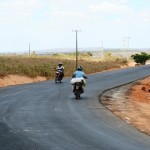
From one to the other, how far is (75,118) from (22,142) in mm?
5299

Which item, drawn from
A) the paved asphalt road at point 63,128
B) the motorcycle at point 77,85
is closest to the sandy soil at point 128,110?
the paved asphalt road at point 63,128

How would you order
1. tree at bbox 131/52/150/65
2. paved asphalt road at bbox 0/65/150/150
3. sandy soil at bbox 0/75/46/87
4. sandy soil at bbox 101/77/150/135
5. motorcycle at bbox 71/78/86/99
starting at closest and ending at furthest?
paved asphalt road at bbox 0/65/150/150
sandy soil at bbox 101/77/150/135
motorcycle at bbox 71/78/86/99
sandy soil at bbox 0/75/46/87
tree at bbox 131/52/150/65

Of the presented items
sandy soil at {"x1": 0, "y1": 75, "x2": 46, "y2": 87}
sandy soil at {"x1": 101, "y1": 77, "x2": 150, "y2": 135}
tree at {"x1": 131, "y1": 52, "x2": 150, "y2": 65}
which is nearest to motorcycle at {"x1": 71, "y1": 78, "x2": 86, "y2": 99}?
sandy soil at {"x1": 101, "y1": 77, "x2": 150, "y2": 135}

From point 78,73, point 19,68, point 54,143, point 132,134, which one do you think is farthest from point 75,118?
point 19,68

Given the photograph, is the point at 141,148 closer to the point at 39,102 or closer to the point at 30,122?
the point at 30,122

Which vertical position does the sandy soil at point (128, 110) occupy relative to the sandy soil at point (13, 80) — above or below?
above

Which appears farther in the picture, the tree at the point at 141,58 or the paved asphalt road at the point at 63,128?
the tree at the point at 141,58

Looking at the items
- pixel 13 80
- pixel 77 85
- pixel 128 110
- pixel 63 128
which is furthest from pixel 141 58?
pixel 63 128

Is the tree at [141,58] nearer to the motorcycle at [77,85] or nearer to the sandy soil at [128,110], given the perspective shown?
the sandy soil at [128,110]

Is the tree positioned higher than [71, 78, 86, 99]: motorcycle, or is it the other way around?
[71, 78, 86, 99]: motorcycle

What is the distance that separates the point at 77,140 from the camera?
12.9 meters

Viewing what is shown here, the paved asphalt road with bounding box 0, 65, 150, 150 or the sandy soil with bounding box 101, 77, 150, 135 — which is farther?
the sandy soil with bounding box 101, 77, 150, 135

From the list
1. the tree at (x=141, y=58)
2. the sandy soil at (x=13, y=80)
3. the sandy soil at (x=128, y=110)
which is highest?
the sandy soil at (x=128, y=110)

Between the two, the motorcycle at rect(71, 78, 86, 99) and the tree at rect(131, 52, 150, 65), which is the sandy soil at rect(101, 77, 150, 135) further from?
the tree at rect(131, 52, 150, 65)
